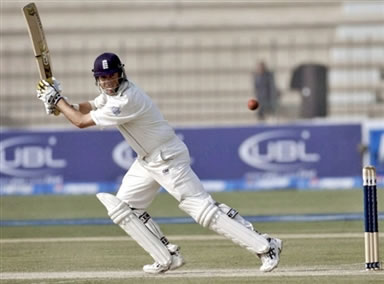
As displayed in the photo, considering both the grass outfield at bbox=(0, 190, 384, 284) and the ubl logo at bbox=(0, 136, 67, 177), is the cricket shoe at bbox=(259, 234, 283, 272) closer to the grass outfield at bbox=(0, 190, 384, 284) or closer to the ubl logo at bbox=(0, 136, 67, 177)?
the grass outfield at bbox=(0, 190, 384, 284)

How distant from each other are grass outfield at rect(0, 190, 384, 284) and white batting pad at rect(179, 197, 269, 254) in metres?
0.22

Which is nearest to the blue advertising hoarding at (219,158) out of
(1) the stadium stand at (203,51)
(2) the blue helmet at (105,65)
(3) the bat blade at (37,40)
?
(1) the stadium stand at (203,51)

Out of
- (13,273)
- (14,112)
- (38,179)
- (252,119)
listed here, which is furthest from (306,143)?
(13,273)

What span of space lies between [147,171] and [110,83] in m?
0.69

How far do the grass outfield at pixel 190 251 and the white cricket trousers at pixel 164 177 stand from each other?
0.55 meters

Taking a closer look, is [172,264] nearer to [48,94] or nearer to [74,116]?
[74,116]

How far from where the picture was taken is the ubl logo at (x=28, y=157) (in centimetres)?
1628

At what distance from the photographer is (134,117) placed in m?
7.65

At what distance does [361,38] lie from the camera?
63.3 feet

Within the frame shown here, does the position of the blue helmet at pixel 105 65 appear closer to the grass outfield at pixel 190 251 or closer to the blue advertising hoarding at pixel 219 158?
the grass outfield at pixel 190 251

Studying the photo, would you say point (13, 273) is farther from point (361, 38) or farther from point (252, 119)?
point (361, 38)

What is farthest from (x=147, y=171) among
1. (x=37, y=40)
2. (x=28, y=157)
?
(x=28, y=157)

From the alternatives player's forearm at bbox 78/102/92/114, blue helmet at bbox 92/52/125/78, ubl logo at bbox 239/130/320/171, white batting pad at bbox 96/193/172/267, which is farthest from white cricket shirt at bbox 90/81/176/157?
ubl logo at bbox 239/130/320/171

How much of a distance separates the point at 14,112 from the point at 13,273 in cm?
1107
